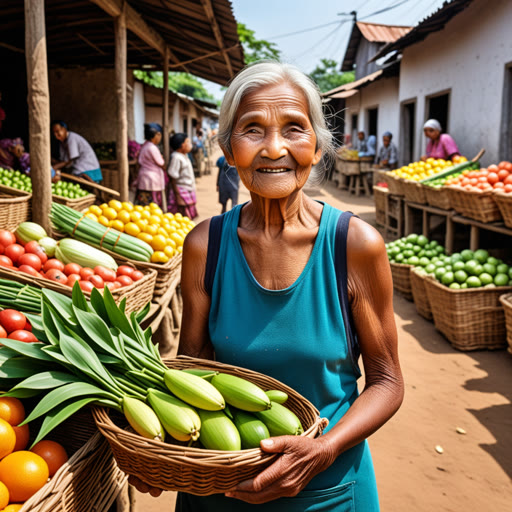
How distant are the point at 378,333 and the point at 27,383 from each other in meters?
0.93

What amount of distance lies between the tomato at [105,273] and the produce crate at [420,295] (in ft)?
12.3

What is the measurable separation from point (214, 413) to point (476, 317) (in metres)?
4.51

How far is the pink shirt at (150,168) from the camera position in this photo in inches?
315

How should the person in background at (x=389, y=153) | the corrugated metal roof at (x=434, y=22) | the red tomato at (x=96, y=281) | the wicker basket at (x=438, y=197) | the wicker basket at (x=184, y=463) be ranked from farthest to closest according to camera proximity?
the person in background at (x=389, y=153), the corrugated metal roof at (x=434, y=22), the wicker basket at (x=438, y=197), the red tomato at (x=96, y=281), the wicker basket at (x=184, y=463)

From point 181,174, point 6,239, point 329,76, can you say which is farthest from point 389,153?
point 329,76

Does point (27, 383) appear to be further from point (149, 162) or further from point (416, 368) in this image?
point (149, 162)

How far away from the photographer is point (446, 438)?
12.0 feet

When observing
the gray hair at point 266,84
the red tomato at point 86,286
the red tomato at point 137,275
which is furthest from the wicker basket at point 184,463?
the red tomato at point 137,275

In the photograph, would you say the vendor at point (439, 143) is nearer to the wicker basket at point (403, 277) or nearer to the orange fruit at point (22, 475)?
the wicker basket at point (403, 277)

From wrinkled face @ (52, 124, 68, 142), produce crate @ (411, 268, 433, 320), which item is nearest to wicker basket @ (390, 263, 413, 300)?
produce crate @ (411, 268, 433, 320)

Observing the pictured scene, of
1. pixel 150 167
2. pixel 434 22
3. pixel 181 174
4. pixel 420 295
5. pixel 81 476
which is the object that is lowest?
pixel 420 295

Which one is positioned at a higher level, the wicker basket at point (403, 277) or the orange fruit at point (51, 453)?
the orange fruit at point (51, 453)

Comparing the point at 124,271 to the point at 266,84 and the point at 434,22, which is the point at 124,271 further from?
the point at 434,22

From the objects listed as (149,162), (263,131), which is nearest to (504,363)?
(263,131)
